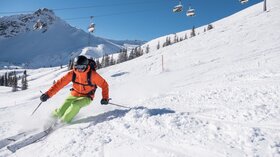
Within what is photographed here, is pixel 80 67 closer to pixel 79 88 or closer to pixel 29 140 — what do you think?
pixel 79 88

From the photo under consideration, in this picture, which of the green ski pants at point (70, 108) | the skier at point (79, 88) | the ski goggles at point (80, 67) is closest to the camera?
the green ski pants at point (70, 108)

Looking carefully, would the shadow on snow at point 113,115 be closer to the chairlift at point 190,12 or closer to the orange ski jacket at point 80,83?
the orange ski jacket at point 80,83

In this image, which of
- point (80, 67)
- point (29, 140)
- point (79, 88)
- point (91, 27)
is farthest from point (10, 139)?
point (91, 27)

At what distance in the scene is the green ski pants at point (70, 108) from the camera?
7.71 m

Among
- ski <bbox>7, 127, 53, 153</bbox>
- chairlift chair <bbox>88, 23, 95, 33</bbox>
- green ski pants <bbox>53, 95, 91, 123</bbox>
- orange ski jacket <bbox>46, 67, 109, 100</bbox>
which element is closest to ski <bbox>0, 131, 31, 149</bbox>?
ski <bbox>7, 127, 53, 153</bbox>

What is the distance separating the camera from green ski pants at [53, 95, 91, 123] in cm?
771

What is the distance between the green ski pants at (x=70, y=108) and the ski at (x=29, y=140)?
0.55 meters

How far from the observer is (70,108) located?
779 cm

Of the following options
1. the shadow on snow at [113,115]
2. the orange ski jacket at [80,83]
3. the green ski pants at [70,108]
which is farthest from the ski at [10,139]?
the orange ski jacket at [80,83]

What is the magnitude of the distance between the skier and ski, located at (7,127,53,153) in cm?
67

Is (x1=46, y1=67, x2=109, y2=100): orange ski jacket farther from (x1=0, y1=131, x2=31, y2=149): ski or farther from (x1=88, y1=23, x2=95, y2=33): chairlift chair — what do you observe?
(x1=88, y1=23, x2=95, y2=33): chairlift chair

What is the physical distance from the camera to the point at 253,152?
4445 millimetres

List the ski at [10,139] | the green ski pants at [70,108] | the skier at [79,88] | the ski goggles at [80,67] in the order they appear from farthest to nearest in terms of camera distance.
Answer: the ski goggles at [80,67], the skier at [79,88], the green ski pants at [70,108], the ski at [10,139]

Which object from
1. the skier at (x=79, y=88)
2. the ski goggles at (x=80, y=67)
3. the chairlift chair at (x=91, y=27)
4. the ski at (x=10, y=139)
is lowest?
the ski at (x=10, y=139)
